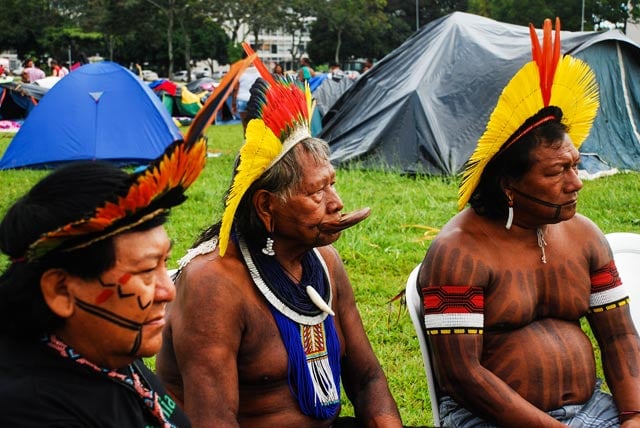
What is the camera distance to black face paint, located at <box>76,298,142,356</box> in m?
1.83

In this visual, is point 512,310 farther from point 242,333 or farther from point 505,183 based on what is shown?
point 242,333

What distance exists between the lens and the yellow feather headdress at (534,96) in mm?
2756

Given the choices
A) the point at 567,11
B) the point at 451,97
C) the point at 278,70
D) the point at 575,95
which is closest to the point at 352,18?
the point at 567,11

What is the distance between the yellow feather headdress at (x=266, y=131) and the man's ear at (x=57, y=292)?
0.72 meters

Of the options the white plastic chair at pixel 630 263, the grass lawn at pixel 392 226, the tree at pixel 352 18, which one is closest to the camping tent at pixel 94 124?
the grass lawn at pixel 392 226

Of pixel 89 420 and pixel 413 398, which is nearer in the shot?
pixel 89 420

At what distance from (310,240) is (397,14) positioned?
68.6 meters

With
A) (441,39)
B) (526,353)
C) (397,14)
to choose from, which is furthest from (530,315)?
(397,14)

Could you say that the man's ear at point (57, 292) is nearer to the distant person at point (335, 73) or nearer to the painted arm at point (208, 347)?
the painted arm at point (208, 347)

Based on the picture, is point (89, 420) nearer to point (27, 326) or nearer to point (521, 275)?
point (27, 326)

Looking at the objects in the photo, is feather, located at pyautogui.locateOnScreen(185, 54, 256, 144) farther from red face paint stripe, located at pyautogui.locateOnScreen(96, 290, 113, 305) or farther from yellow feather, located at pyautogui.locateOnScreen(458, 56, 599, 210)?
yellow feather, located at pyautogui.locateOnScreen(458, 56, 599, 210)

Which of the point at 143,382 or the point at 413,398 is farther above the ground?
the point at 143,382

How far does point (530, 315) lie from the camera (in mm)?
2781

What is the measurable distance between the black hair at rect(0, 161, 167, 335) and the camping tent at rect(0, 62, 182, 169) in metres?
9.35
